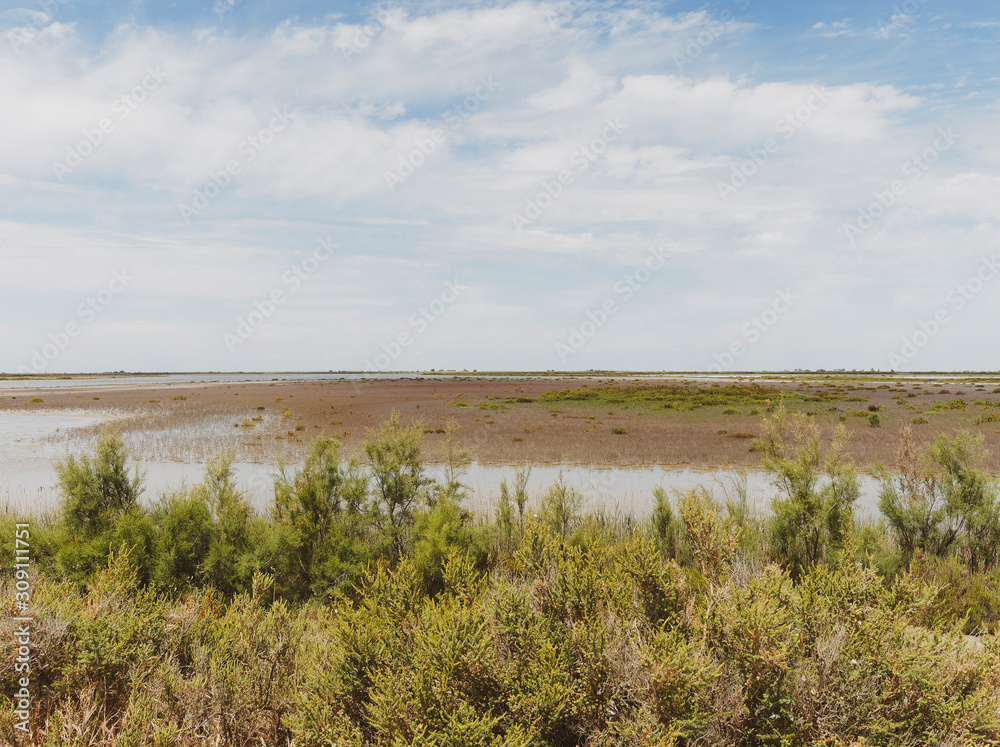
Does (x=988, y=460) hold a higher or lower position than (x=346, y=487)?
lower

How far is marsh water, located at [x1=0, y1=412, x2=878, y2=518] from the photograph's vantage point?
15.3m

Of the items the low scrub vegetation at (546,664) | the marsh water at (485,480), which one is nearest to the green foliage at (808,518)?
the marsh water at (485,480)

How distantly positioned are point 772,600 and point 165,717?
5108 mm

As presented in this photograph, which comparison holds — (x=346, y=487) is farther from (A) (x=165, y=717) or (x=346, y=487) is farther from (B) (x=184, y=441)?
(B) (x=184, y=441)

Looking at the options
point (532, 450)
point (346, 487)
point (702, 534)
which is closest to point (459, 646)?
point (702, 534)

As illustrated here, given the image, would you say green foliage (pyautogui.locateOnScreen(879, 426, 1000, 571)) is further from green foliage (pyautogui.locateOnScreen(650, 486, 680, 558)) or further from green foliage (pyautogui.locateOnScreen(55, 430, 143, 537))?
green foliage (pyautogui.locateOnScreen(55, 430, 143, 537))

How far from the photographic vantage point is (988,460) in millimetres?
21781

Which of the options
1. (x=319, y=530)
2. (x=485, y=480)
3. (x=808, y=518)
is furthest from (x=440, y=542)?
(x=485, y=480)

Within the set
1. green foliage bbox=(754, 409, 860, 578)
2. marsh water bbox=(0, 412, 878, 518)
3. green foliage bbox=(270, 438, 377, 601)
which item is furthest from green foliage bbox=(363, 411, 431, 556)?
green foliage bbox=(754, 409, 860, 578)

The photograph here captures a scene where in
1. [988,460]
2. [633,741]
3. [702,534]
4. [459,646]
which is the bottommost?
[988,460]

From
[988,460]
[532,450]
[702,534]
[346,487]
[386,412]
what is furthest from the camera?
[386,412]

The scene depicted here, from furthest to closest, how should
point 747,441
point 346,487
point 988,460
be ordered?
point 747,441, point 988,460, point 346,487

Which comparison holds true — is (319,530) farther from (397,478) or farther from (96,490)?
(96,490)

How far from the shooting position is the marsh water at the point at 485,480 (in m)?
15.3
